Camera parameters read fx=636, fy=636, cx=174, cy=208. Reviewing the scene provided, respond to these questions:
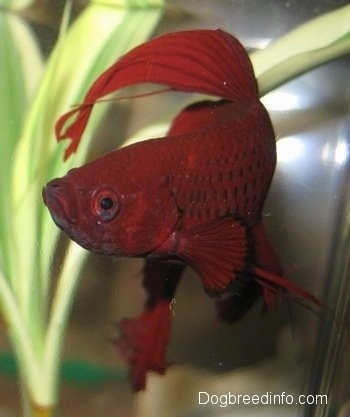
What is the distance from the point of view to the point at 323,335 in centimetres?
42

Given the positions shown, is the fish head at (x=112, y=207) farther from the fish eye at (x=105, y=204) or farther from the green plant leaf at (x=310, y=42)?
the green plant leaf at (x=310, y=42)

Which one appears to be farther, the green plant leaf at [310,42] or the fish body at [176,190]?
the green plant leaf at [310,42]

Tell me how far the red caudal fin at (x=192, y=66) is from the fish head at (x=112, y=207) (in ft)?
0.25

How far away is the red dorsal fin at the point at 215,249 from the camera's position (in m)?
0.31

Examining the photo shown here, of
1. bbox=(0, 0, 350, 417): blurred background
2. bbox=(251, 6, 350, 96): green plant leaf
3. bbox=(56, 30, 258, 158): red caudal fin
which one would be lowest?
bbox=(0, 0, 350, 417): blurred background

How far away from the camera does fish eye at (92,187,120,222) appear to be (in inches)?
11.3

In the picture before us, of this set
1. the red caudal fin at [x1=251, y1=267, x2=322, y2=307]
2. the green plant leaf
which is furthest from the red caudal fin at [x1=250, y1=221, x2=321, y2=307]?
the green plant leaf

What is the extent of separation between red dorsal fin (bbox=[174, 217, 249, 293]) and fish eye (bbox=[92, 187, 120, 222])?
3 centimetres

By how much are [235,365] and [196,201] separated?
0.15 meters

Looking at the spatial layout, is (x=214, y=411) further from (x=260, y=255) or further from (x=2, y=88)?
(x=2, y=88)

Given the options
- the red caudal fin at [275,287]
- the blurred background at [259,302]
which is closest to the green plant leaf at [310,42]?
the blurred background at [259,302]

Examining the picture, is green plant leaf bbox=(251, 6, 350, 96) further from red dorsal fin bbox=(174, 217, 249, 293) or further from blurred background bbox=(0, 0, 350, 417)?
red dorsal fin bbox=(174, 217, 249, 293)

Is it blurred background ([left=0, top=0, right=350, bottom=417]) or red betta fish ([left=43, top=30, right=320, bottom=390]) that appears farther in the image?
blurred background ([left=0, top=0, right=350, bottom=417])

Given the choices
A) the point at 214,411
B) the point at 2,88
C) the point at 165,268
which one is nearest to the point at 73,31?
the point at 2,88
